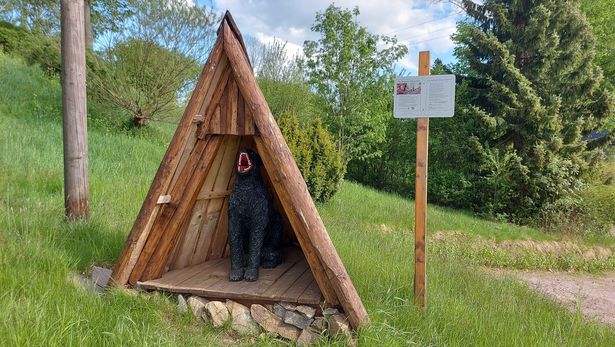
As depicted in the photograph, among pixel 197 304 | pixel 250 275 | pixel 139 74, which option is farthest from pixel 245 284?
pixel 139 74

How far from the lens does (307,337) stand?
3016 mm

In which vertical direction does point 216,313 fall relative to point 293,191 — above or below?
below

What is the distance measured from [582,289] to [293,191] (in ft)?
23.3

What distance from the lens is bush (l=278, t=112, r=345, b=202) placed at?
895cm

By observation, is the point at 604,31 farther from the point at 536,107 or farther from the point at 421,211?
the point at 421,211

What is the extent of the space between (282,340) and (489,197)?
507 inches

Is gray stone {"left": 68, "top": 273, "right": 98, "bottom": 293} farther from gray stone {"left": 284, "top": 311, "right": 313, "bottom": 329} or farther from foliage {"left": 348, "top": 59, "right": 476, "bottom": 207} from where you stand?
foliage {"left": 348, "top": 59, "right": 476, "bottom": 207}

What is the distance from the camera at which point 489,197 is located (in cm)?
1405

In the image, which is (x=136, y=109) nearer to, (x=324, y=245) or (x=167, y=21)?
(x=167, y=21)

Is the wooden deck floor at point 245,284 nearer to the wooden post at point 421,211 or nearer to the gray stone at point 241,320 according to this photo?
the gray stone at point 241,320

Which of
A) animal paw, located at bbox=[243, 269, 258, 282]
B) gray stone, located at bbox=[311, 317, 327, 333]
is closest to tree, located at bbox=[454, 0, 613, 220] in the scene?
animal paw, located at bbox=[243, 269, 258, 282]

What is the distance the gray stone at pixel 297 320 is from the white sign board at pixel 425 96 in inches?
75.7

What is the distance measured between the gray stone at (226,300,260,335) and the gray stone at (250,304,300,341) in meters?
0.05

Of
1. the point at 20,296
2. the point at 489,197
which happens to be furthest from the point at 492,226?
the point at 20,296
